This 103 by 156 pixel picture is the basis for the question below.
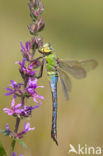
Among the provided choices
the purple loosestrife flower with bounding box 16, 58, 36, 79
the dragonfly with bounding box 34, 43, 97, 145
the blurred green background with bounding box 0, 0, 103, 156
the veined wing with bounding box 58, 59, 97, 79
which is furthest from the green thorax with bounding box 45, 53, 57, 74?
the blurred green background with bounding box 0, 0, 103, 156

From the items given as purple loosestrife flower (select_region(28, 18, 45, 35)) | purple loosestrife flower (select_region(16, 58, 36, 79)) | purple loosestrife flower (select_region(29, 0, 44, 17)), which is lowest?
purple loosestrife flower (select_region(16, 58, 36, 79))

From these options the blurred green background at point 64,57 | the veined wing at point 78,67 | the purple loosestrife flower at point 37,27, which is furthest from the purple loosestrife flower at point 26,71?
the blurred green background at point 64,57

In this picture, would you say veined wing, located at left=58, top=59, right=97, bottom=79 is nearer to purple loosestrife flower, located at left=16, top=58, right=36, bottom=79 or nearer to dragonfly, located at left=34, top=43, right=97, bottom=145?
dragonfly, located at left=34, top=43, right=97, bottom=145

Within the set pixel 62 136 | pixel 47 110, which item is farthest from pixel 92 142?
pixel 47 110

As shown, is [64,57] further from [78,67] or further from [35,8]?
[35,8]

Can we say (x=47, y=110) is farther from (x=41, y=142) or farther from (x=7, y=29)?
(x=7, y=29)

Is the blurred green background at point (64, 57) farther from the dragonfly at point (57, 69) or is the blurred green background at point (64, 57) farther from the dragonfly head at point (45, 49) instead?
the dragonfly head at point (45, 49)
